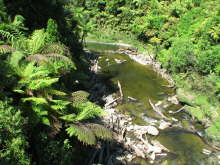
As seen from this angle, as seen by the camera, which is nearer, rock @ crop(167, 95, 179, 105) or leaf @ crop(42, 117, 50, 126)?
leaf @ crop(42, 117, 50, 126)

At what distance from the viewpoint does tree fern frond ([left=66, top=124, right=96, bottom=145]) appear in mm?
5848

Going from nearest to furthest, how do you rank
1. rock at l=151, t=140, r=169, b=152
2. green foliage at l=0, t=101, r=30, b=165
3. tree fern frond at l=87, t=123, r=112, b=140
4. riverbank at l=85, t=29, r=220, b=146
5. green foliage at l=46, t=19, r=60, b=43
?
green foliage at l=0, t=101, r=30, b=165 < tree fern frond at l=87, t=123, r=112, b=140 < green foliage at l=46, t=19, r=60, b=43 < rock at l=151, t=140, r=169, b=152 < riverbank at l=85, t=29, r=220, b=146

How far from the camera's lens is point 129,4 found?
42625 mm

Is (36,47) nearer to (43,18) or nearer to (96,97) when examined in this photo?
(43,18)

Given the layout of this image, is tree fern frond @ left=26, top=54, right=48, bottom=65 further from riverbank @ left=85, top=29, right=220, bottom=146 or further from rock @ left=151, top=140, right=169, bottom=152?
riverbank @ left=85, top=29, right=220, bottom=146

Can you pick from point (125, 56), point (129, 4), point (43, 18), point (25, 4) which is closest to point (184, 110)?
point (43, 18)

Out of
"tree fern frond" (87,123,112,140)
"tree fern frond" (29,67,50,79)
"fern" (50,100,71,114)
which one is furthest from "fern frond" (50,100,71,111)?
Answer: "tree fern frond" (87,123,112,140)

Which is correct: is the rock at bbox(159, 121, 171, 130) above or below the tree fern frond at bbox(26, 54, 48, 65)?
below

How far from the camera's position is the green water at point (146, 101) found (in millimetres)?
10141

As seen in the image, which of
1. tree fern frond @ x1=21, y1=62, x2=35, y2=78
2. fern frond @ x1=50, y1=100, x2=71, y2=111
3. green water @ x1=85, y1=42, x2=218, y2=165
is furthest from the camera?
green water @ x1=85, y1=42, x2=218, y2=165

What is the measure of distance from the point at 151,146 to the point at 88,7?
39.0m

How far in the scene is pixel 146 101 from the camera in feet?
49.6

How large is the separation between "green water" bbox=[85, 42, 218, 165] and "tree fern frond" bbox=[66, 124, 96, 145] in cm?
361

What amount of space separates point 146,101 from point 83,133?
960cm
